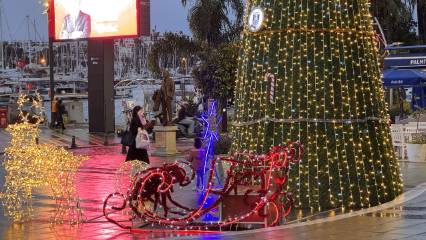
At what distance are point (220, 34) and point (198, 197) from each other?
2567 centimetres

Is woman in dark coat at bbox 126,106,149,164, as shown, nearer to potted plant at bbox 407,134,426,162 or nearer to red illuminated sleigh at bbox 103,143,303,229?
red illuminated sleigh at bbox 103,143,303,229

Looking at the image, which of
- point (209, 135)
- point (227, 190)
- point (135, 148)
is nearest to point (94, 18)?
point (135, 148)

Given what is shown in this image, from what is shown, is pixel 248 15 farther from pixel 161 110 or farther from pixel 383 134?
pixel 161 110

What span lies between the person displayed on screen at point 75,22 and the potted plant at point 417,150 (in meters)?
18.8

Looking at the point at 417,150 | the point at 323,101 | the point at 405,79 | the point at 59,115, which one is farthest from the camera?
the point at 59,115

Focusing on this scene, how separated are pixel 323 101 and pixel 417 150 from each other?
835 centimetres

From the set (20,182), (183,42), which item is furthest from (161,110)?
(20,182)

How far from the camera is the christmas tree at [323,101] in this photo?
1218 centimetres

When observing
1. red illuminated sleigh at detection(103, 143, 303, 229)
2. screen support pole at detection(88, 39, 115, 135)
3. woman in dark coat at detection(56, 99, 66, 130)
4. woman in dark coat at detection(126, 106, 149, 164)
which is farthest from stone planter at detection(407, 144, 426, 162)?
woman in dark coat at detection(56, 99, 66, 130)

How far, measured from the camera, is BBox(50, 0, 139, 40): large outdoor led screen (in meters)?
34.0

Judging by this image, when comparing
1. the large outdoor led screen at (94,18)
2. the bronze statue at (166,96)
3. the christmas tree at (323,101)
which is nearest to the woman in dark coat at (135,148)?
the christmas tree at (323,101)

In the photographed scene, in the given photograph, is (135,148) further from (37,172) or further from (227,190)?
(227,190)

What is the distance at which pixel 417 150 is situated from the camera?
1980 centimetres

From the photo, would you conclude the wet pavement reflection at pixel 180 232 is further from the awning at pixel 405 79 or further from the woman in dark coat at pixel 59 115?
the woman in dark coat at pixel 59 115
